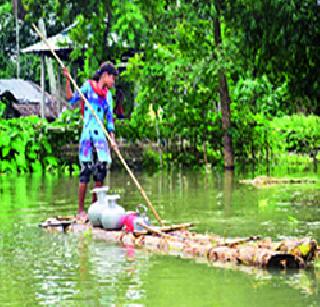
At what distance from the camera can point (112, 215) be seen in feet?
35.2

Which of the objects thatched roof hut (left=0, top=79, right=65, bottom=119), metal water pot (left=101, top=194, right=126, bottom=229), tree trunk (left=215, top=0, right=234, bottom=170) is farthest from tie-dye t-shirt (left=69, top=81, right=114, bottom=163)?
thatched roof hut (left=0, top=79, right=65, bottom=119)

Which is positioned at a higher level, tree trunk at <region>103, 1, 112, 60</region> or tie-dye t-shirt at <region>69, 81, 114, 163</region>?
tree trunk at <region>103, 1, 112, 60</region>

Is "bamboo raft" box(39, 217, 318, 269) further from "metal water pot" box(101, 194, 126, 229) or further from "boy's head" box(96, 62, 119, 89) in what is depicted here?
"boy's head" box(96, 62, 119, 89)

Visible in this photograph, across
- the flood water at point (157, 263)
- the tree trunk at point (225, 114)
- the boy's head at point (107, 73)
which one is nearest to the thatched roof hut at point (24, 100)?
the tree trunk at point (225, 114)

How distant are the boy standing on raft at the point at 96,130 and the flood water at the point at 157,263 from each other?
910 millimetres

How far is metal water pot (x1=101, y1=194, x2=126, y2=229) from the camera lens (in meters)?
10.7

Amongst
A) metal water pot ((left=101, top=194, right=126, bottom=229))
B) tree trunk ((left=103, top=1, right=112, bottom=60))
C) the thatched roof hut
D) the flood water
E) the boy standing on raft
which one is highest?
tree trunk ((left=103, top=1, right=112, bottom=60))

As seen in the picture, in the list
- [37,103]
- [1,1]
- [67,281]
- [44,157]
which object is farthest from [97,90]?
[1,1]

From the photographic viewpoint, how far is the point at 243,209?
44.2 ft

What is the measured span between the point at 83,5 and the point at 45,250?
14.0 metres

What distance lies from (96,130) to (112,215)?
1.63m

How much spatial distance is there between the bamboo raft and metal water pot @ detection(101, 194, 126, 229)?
9 cm

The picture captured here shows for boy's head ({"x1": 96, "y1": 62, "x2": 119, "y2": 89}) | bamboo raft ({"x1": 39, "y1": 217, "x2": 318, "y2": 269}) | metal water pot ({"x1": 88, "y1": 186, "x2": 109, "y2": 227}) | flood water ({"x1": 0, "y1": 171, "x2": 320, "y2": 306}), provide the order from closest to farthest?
flood water ({"x1": 0, "y1": 171, "x2": 320, "y2": 306}), bamboo raft ({"x1": 39, "y1": 217, "x2": 318, "y2": 269}), metal water pot ({"x1": 88, "y1": 186, "x2": 109, "y2": 227}), boy's head ({"x1": 96, "y1": 62, "x2": 119, "y2": 89})

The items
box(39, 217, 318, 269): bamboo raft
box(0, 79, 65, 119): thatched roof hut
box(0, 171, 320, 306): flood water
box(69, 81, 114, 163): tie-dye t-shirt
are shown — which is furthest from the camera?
box(0, 79, 65, 119): thatched roof hut
